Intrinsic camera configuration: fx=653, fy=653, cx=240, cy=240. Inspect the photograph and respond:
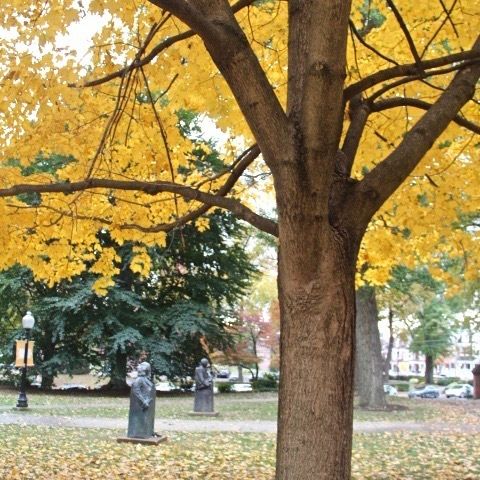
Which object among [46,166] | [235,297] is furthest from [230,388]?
[46,166]

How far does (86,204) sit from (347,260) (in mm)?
4345

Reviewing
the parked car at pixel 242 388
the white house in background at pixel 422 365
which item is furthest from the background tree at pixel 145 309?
→ the white house in background at pixel 422 365

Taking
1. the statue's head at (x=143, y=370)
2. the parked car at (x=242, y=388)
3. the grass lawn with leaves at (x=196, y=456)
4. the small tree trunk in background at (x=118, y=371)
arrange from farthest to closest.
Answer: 1. the parked car at (x=242, y=388)
2. the small tree trunk in background at (x=118, y=371)
3. the statue's head at (x=143, y=370)
4. the grass lawn with leaves at (x=196, y=456)

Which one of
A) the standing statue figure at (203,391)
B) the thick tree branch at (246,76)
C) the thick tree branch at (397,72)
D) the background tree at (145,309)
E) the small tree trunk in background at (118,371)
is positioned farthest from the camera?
the small tree trunk in background at (118,371)

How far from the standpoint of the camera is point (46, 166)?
24500 millimetres

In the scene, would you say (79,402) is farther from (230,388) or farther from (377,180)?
(377,180)

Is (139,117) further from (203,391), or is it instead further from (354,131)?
(203,391)

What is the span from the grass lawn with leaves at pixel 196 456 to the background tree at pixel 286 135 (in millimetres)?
2461

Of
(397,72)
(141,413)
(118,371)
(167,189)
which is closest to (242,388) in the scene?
(118,371)

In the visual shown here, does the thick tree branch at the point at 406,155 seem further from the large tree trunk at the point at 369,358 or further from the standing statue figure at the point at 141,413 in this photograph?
the large tree trunk at the point at 369,358

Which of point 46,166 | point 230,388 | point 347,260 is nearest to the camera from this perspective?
point 347,260

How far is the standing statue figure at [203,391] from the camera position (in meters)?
16.0

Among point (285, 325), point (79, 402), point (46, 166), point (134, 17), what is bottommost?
point (79, 402)

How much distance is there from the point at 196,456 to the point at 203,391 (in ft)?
22.7
